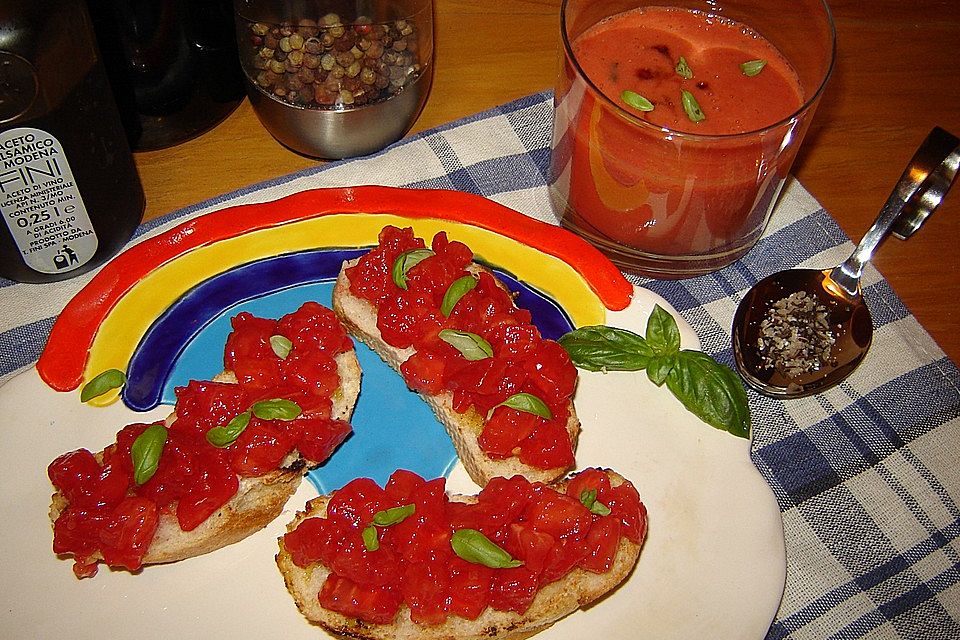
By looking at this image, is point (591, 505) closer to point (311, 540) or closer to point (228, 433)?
point (311, 540)

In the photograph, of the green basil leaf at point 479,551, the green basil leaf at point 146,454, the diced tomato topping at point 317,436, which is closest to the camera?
the green basil leaf at point 479,551

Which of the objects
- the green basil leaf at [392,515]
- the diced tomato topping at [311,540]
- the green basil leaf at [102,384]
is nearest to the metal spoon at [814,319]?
the green basil leaf at [392,515]

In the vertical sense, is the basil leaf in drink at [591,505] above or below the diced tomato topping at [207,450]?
below

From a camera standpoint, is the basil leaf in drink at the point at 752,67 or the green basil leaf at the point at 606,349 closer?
the green basil leaf at the point at 606,349

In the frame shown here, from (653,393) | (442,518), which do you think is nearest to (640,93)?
(653,393)

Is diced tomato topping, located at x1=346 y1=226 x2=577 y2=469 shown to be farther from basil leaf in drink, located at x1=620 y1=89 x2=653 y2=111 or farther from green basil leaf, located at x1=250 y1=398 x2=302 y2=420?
basil leaf in drink, located at x1=620 y1=89 x2=653 y2=111

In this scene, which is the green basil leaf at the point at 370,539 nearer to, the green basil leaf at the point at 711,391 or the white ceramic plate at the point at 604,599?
the white ceramic plate at the point at 604,599

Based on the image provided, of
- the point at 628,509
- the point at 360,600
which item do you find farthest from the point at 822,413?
the point at 360,600
